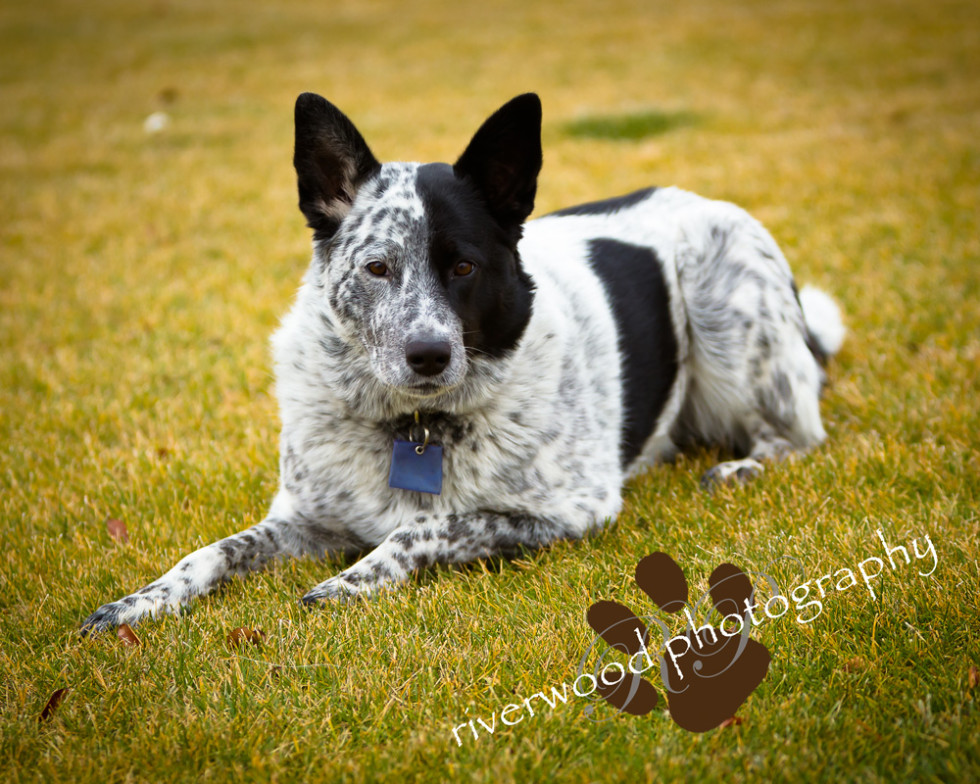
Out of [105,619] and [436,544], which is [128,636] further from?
[436,544]

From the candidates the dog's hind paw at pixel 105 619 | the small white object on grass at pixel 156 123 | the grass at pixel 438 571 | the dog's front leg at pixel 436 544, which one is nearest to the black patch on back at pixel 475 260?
the dog's front leg at pixel 436 544

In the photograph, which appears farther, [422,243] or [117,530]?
[117,530]

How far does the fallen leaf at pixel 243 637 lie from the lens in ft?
7.96

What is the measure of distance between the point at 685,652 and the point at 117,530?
82.8 inches

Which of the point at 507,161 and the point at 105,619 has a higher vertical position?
the point at 507,161

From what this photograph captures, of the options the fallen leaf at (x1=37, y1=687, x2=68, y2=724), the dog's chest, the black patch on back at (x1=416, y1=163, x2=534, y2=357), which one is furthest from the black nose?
the fallen leaf at (x1=37, y1=687, x2=68, y2=724)

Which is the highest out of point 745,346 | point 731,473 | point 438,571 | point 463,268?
point 463,268

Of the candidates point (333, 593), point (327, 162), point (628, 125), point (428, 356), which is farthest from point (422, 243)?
point (628, 125)

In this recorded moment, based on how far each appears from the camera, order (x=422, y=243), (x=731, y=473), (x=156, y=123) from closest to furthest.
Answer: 1. (x=422, y=243)
2. (x=731, y=473)
3. (x=156, y=123)

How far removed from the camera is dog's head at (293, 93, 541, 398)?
8.60 feet

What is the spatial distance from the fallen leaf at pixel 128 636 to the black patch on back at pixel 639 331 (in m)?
1.82

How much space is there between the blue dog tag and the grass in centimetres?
31

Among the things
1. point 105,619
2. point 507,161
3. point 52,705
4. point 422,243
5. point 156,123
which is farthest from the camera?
point 156,123

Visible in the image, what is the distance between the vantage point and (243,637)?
95.5 inches
